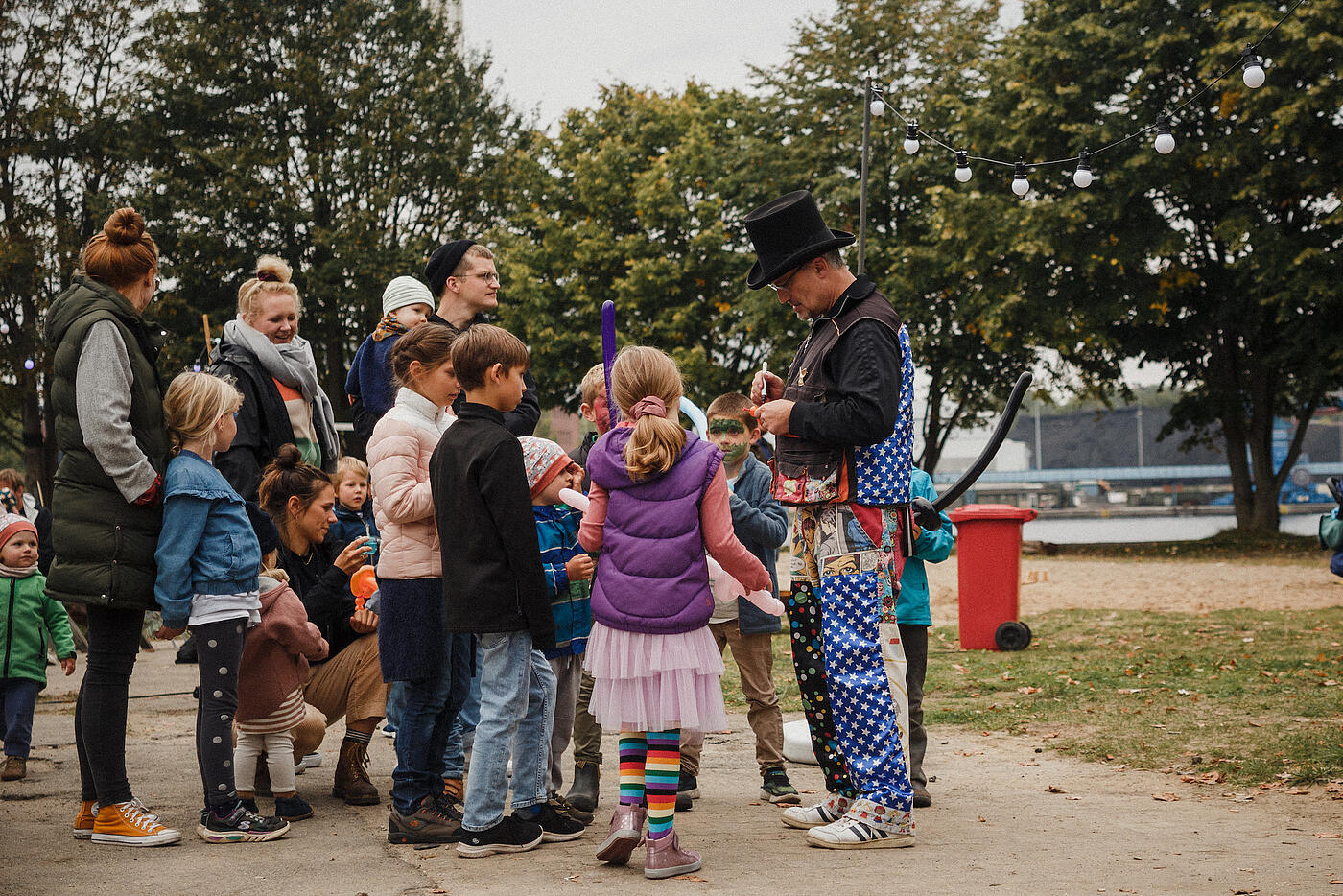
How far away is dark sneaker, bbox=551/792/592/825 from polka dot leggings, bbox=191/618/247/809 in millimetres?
1126

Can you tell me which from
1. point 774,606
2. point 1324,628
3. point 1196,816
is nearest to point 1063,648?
point 1324,628

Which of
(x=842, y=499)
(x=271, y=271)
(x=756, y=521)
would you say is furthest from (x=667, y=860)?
(x=271, y=271)

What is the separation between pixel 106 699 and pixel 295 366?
1.75 metres

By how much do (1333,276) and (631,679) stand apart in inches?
854

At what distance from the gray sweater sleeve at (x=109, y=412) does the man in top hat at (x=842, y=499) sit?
82.6 inches

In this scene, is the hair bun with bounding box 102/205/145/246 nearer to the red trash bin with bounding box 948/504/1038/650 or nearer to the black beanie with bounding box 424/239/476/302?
the black beanie with bounding box 424/239/476/302

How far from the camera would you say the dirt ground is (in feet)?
12.5

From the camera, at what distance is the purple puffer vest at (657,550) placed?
13.4ft

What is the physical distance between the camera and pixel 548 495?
458 cm

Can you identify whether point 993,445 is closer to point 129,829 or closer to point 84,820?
point 129,829

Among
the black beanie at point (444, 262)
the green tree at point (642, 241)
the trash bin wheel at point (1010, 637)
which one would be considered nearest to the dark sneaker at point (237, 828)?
the black beanie at point (444, 262)

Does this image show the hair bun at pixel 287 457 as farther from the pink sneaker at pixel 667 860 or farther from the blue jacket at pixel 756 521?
the pink sneaker at pixel 667 860

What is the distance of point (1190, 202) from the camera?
25531 millimetres

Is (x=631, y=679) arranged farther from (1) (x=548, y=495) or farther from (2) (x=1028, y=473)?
(2) (x=1028, y=473)
